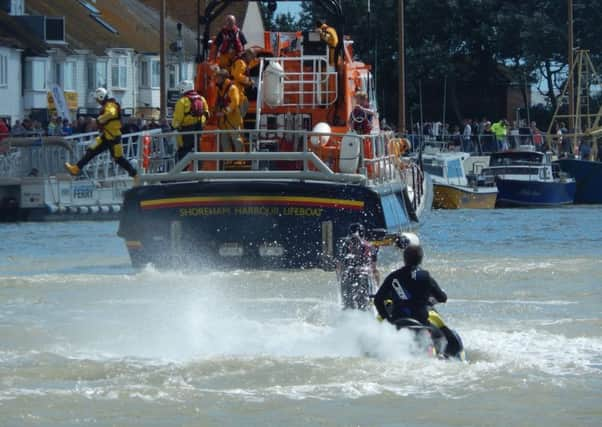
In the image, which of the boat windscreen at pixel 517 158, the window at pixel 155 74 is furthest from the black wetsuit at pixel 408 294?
the window at pixel 155 74

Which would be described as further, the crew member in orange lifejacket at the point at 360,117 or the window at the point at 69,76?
the window at the point at 69,76

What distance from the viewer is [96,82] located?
66.9 metres

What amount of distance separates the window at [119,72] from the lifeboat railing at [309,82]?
152 feet

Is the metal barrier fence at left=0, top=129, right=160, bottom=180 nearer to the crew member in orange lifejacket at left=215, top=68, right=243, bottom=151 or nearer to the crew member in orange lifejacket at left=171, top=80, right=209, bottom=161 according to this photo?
the crew member in orange lifejacket at left=215, top=68, right=243, bottom=151

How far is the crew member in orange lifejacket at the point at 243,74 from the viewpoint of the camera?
22.0 m

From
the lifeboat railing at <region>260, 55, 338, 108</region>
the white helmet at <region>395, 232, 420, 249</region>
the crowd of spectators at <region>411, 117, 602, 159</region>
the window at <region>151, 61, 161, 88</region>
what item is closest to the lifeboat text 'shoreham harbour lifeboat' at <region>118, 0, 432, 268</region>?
the lifeboat railing at <region>260, 55, 338, 108</region>

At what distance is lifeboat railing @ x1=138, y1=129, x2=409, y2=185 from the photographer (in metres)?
19.2

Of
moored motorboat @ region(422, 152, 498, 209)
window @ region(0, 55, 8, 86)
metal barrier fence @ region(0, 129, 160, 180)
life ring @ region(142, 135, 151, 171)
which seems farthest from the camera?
window @ region(0, 55, 8, 86)

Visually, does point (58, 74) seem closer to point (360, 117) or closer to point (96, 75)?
point (96, 75)

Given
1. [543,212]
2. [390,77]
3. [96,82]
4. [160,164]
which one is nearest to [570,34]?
[390,77]

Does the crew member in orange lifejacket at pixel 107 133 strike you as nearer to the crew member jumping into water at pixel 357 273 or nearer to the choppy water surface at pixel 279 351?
the choppy water surface at pixel 279 351

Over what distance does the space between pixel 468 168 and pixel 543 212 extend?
6938 mm

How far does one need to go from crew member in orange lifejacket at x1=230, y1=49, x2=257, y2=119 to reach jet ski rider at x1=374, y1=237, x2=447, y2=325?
30.8 feet

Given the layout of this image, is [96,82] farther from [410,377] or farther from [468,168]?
[410,377]
